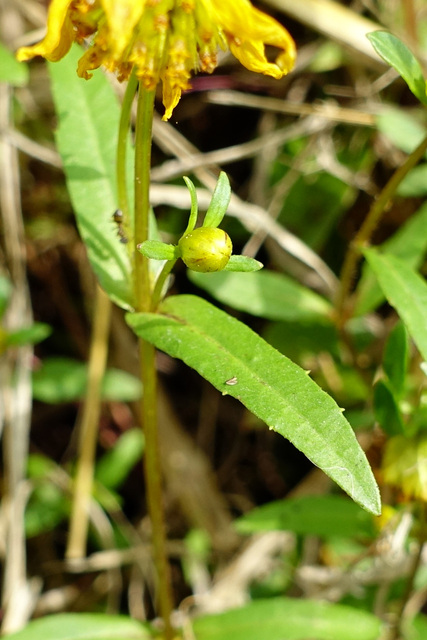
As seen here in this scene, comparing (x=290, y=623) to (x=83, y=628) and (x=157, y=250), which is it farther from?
(x=157, y=250)

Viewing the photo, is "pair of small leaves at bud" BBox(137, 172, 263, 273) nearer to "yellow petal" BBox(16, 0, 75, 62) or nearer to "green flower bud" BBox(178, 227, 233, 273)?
"green flower bud" BBox(178, 227, 233, 273)

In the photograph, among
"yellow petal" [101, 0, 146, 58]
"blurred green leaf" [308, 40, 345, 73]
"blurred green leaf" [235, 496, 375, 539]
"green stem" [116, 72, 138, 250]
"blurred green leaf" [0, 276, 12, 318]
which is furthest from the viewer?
"blurred green leaf" [308, 40, 345, 73]

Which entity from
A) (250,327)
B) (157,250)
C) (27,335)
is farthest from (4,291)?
(157,250)

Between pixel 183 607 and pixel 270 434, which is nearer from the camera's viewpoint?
pixel 183 607

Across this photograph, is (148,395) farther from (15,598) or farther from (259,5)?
(259,5)

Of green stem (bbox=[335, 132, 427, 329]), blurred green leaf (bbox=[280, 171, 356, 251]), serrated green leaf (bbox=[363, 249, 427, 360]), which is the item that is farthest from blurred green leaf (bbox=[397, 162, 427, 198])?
serrated green leaf (bbox=[363, 249, 427, 360])

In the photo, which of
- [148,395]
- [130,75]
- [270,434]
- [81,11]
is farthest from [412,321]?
[270,434]
